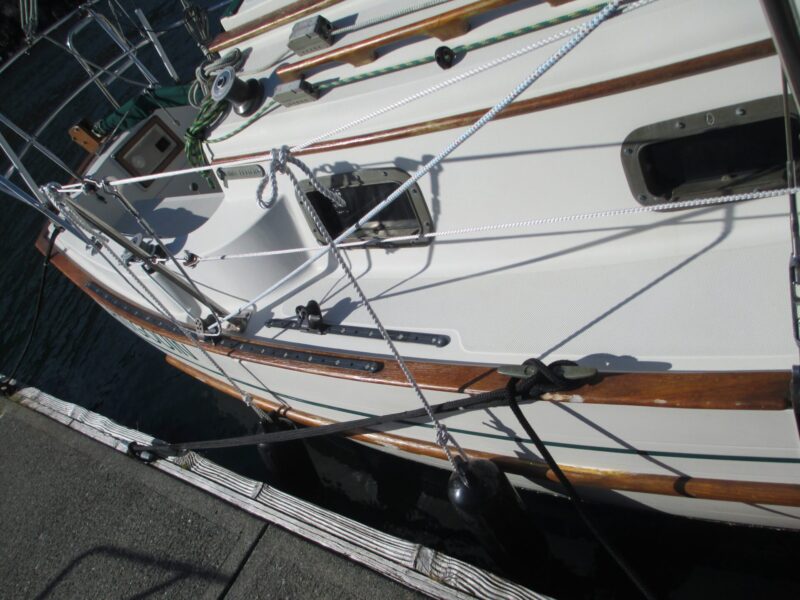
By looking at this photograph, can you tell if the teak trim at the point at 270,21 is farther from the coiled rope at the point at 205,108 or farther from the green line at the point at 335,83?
the green line at the point at 335,83

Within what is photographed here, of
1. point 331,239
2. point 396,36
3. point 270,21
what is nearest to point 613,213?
point 331,239

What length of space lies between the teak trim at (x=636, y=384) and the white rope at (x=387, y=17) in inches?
62.2

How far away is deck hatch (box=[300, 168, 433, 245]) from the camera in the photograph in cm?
267

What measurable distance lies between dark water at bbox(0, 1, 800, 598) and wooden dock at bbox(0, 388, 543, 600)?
22.2 inches

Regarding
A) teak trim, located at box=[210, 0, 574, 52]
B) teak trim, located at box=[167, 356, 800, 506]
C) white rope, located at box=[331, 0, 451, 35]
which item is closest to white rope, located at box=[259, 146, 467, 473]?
teak trim, located at box=[167, 356, 800, 506]

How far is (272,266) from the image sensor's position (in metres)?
3.20

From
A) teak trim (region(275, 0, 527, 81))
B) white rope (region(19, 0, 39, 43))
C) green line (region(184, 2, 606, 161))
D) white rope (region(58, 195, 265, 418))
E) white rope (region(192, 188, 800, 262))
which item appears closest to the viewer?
white rope (region(192, 188, 800, 262))

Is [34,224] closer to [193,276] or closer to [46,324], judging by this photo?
[46,324]

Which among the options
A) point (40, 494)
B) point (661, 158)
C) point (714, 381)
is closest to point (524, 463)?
point (714, 381)

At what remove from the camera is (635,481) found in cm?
229

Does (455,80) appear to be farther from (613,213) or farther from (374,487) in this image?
(374,487)

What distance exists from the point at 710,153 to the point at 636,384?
892 mm

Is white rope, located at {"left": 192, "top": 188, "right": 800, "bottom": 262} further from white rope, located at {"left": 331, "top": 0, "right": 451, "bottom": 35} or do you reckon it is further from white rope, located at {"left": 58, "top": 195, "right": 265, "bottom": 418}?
white rope, located at {"left": 331, "top": 0, "right": 451, "bottom": 35}

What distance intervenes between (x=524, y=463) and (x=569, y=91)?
1.58 metres
